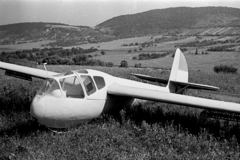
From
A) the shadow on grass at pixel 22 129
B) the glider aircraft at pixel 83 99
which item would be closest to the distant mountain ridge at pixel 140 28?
the shadow on grass at pixel 22 129

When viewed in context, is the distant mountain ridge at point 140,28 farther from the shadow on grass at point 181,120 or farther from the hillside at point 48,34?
the shadow on grass at point 181,120

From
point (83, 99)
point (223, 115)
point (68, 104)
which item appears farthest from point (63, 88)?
point (223, 115)

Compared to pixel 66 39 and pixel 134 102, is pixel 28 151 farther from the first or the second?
pixel 66 39

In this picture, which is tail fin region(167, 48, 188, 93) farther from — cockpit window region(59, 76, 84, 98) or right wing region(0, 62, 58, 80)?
cockpit window region(59, 76, 84, 98)

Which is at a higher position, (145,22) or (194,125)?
(145,22)

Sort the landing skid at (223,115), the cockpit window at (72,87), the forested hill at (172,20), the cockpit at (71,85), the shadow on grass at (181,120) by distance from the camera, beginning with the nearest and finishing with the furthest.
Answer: the cockpit at (71,85)
the cockpit window at (72,87)
the landing skid at (223,115)
the shadow on grass at (181,120)
the forested hill at (172,20)

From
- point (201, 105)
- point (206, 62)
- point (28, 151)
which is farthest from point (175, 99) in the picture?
point (206, 62)
